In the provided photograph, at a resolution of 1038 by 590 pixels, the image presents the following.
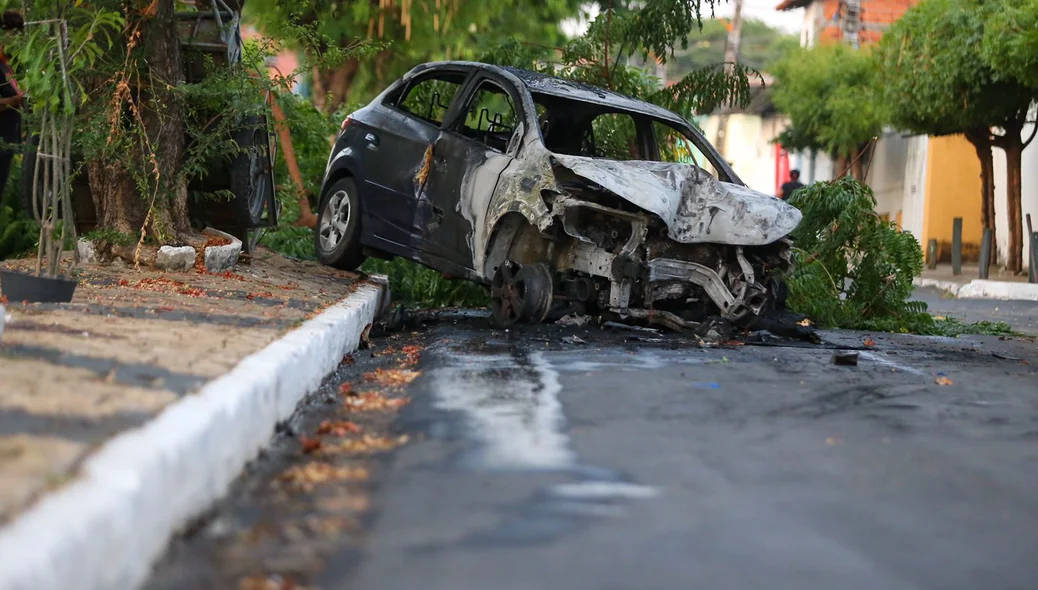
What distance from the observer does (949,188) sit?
34.8 metres

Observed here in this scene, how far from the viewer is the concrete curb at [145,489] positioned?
2441 millimetres

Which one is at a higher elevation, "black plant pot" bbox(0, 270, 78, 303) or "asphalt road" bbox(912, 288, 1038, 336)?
"black plant pot" bbox(0, 270, 78, 303)

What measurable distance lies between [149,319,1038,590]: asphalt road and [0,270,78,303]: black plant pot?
1.59m

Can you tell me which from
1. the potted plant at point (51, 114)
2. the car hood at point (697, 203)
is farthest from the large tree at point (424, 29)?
the potted plant at point (51, 114)

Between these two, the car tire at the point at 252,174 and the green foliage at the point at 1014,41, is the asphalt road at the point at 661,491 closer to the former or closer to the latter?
the car tire at the point at 252,174

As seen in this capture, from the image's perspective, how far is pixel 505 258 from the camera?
8898mm

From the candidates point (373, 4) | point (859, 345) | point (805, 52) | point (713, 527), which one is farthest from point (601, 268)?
point (805, 52)

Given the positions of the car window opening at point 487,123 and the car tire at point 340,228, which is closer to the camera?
the car window opening at point 487,123

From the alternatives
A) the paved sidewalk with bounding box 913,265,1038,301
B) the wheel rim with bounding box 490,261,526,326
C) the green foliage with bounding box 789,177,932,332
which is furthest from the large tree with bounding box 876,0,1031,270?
the wheel rim with bounding box 490,261,526,326

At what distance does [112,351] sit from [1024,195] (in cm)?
2695

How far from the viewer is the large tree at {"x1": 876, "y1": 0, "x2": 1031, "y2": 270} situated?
76.9 feet

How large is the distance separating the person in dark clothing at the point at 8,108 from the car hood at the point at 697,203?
3797 mm

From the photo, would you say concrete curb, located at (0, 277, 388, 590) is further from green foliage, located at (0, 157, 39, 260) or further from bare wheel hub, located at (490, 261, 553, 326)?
green foliage, located at (0, 157, 39, 260)

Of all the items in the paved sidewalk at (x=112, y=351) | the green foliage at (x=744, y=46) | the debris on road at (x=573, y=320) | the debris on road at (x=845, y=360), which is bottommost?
the debris on road at (x=845, y=360)
